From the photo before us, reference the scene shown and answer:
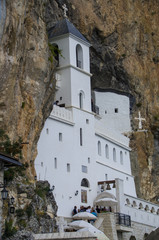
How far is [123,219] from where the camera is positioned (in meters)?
43.6

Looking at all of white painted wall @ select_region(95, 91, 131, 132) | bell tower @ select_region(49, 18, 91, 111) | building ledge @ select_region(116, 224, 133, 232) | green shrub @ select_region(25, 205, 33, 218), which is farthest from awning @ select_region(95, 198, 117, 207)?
green shrub @ select_region(25, 205, 33, 218)

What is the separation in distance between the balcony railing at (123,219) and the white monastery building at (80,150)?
1.02ft

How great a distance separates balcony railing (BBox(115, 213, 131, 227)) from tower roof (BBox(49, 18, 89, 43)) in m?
16.5

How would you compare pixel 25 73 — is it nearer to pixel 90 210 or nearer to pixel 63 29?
pixel 90 210

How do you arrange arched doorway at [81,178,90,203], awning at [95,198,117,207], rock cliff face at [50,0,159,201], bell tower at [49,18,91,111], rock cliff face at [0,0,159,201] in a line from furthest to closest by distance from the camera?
1. rock cliff face at [50,0,159,201]
2. bell tower at [49,18,91,111]
3. arched doorway at [81,178,90,203]
4. awning at [95,198,117,207]
5. rock cliff face at [0,0,159,201]

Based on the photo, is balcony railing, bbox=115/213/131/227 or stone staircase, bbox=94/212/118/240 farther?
balcony railing, bbox=115/213/131/227

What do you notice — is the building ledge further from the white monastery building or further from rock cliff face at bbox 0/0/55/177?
rock cliff face at bbox 0/0/55/177

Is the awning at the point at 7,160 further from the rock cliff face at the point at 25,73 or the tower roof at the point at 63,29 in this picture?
the tower roof at the point at 63,29

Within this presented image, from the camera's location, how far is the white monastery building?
140ft

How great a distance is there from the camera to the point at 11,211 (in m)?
26.7

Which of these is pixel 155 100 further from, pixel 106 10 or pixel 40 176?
pixel 40 176

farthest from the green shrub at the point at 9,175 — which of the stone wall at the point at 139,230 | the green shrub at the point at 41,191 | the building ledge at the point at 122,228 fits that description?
the stone wall at the point at 139,230

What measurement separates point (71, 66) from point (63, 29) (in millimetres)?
3727

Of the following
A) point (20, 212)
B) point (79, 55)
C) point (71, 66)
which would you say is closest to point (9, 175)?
point (20, 212)
